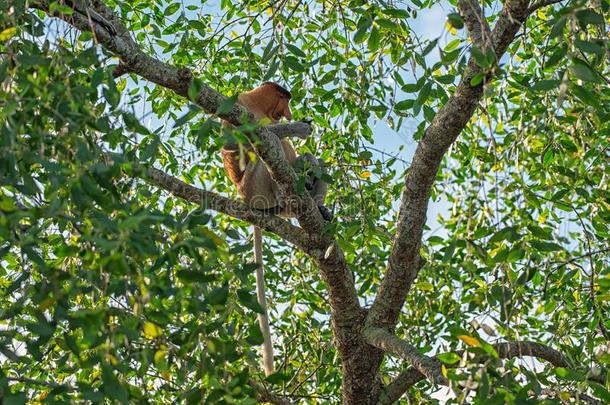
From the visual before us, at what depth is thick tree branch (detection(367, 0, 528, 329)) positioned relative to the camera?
11.5 ft

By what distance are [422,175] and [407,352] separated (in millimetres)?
900

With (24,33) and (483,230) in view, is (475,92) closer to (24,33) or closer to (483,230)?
(483,230)

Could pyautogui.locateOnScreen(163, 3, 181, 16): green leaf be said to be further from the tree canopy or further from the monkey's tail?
the monkey's tail

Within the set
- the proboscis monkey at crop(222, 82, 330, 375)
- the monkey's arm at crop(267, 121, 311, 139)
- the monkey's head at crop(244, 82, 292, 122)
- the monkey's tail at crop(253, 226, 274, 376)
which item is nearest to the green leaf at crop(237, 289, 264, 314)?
the monkey's tail at crop(253, 226, 274, 376)

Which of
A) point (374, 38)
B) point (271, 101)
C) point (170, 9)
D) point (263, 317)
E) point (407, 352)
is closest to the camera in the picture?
point (374, 38)

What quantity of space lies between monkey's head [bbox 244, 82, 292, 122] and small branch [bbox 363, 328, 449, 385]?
221 centimetres

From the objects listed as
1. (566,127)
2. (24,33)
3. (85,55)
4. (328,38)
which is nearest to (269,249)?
(328,38)

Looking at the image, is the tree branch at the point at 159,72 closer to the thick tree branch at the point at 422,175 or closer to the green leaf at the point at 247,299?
the thick tree branch at the point at 422,175

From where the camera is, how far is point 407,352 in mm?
4074

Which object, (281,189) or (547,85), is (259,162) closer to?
(281,189)

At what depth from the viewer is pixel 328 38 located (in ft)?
17.1

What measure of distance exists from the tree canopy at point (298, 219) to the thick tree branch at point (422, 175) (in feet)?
0.04

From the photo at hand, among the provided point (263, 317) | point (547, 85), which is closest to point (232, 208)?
point (263, 317)

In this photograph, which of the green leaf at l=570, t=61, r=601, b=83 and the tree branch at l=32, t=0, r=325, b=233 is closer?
the green leaf at l=570, t=61, r=601, b=83
